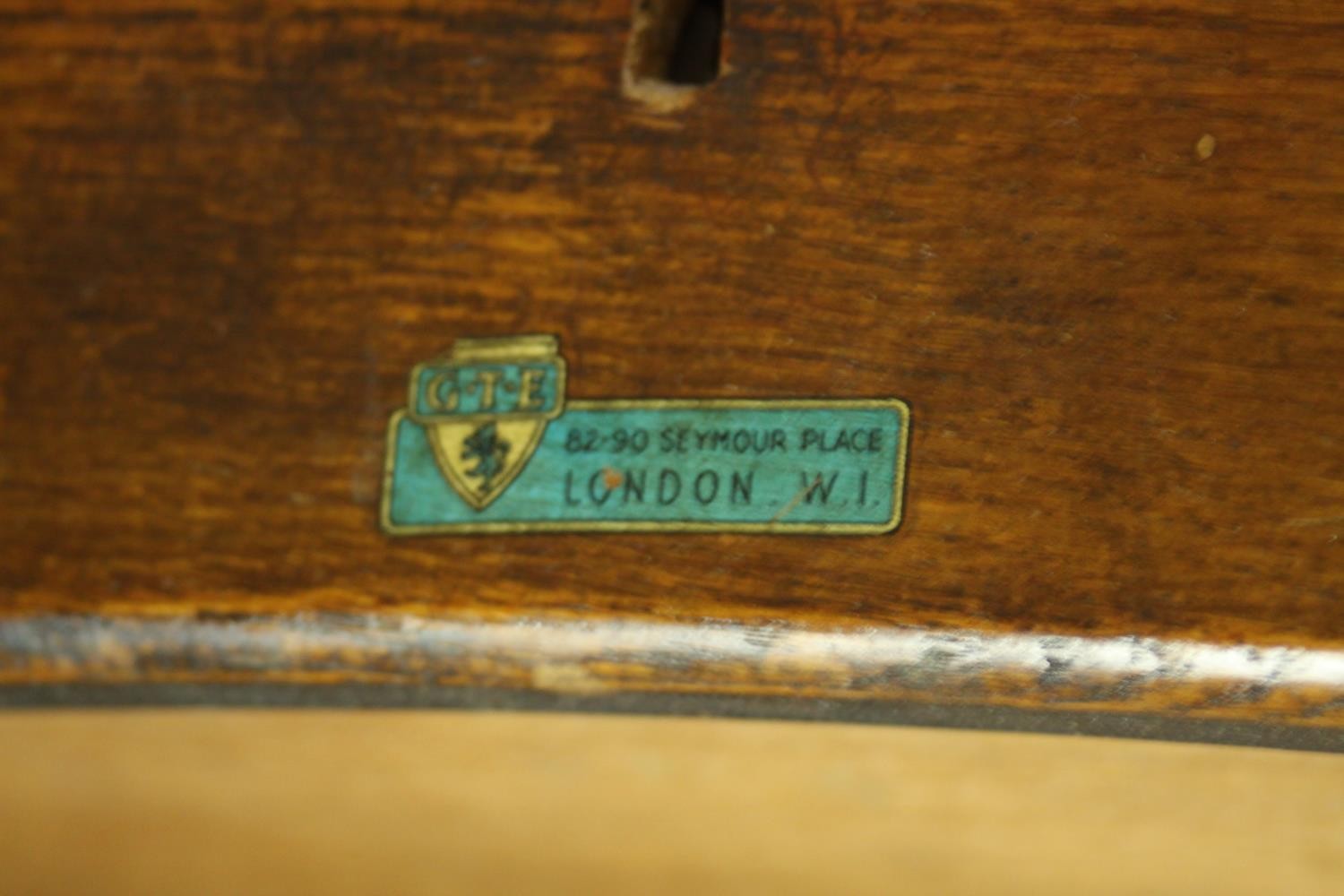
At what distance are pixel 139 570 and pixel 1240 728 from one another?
1.66ft

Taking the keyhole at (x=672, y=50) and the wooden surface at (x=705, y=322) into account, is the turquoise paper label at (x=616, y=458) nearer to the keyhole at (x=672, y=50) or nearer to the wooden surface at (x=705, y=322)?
the wooden surface at (x=705, y=322)

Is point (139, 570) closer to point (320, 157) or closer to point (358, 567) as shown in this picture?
point (358, 567)

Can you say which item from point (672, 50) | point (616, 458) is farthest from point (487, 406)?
point (672, 50)

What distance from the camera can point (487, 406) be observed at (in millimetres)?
798

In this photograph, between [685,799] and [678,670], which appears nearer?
[678,670]

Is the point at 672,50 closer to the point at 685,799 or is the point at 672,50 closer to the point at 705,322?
the point at 705,322

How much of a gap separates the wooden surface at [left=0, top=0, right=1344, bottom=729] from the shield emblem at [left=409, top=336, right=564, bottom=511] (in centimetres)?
1

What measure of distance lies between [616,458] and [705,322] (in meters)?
0.07

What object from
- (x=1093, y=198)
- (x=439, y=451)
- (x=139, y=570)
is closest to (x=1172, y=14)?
(x=1093, y=198)

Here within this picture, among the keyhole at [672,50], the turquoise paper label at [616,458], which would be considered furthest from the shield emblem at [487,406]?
the keyhole at [672,50]

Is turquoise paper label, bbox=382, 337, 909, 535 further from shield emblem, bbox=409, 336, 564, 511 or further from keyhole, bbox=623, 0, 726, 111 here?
keyhole, bbox=623, 0, 726, 111

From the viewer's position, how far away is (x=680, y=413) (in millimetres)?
770

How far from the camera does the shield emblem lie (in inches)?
31.0

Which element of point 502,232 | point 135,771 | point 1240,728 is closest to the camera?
point 1240,728
